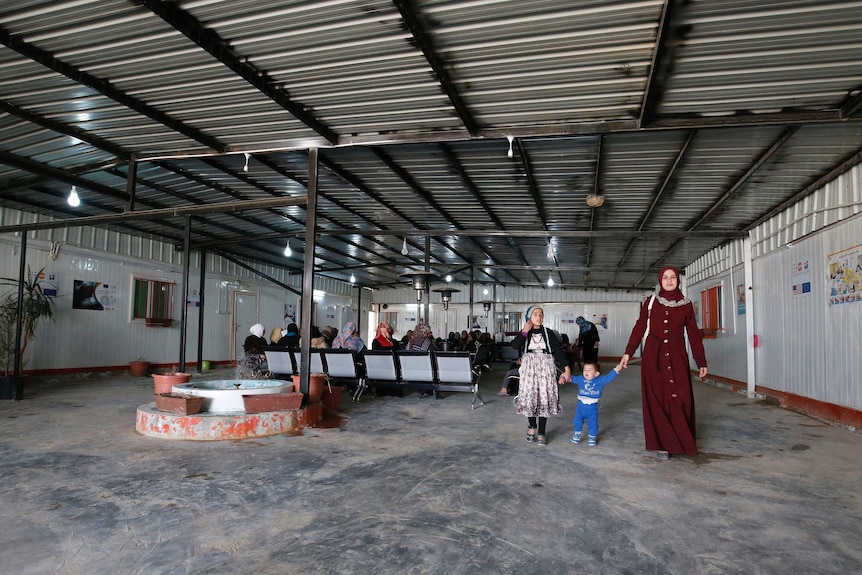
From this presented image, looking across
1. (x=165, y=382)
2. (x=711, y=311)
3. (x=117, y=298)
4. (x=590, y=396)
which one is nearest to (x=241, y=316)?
(x=117, y=298)

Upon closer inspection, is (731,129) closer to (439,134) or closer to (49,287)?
(439,134)

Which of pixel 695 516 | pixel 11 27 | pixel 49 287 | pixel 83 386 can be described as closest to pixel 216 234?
pixel 49 287

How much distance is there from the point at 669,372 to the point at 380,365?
445cm

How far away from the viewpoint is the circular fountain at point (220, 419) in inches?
197

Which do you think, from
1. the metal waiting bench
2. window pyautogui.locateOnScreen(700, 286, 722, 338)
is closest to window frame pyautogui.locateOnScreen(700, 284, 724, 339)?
window pyautogui.locateOnScreen(700, 286, 722, 338)

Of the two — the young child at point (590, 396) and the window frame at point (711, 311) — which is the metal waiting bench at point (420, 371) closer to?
the young child at point (590, 396)

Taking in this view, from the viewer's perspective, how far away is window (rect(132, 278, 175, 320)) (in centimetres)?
1176

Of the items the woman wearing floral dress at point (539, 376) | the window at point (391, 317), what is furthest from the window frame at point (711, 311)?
A: the window at point (391, 317)

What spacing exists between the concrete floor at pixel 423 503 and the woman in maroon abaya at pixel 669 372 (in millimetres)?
200

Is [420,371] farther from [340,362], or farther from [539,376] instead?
[539,376]

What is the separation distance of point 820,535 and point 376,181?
22.0 ft

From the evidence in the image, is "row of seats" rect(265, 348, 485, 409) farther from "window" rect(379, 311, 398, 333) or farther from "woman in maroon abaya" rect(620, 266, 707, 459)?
"window" rect(379, 311, 398, 333)

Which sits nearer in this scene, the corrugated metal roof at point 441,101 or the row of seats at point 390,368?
the corrugated metal roof at point 441,101

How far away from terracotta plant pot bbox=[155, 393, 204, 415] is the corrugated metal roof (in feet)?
8.01
